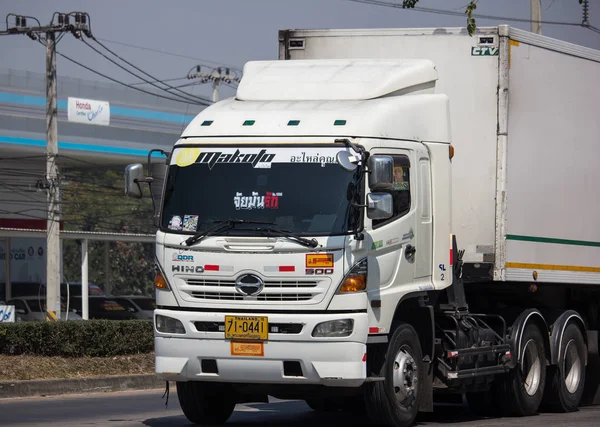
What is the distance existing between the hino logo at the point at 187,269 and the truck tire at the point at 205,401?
131 centimetres

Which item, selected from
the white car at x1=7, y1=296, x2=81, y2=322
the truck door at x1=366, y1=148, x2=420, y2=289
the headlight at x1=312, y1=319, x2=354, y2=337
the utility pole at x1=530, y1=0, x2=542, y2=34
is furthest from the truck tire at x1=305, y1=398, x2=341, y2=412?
the white car at x1=7, y1=296, x2=81, y2=322

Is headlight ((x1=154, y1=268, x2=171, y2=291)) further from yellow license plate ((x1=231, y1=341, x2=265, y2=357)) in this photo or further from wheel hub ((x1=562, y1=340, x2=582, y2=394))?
wheel hub ((x1=562, y1=340, x2=582, y2=394))

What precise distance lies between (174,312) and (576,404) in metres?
6.00

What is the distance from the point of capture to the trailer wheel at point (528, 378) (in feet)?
41.3

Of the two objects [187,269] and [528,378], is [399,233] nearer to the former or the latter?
[187,269]

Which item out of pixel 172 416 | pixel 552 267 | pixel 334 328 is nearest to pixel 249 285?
pixel 334 328

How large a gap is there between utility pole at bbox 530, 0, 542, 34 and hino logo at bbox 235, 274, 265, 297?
634 inches

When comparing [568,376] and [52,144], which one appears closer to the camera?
[568,376]

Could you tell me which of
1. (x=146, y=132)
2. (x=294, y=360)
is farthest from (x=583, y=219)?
(x=146, y=132)

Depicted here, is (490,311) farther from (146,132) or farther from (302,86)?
(146,132)

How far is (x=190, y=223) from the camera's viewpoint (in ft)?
32.9

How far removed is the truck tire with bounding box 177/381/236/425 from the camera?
10953 mm

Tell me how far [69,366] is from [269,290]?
8530 mm

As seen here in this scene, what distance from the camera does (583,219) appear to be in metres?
13.5
